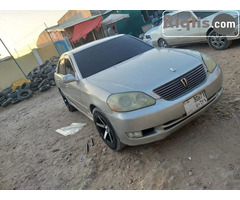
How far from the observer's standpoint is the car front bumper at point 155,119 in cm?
229

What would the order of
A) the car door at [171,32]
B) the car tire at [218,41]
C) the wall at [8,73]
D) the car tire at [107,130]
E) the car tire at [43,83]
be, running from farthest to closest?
1. the wall at [8,73]
2. the car tire at [43,83]
3. the car door at [171,32]
4. the car tire at [218,41]
5. the car tire at [107,130]

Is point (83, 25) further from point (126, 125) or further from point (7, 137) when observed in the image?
point (126, 125)

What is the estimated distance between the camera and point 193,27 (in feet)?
20.4

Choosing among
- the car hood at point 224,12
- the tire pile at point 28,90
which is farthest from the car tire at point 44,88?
the car hood at point 224,12

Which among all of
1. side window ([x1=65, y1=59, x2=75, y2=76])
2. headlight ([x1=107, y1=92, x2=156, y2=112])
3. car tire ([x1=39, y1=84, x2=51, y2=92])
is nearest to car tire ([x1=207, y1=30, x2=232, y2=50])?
side window ([x1=65, y1=59, x2=75, y2=76])

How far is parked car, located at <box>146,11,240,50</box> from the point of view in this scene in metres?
5.64

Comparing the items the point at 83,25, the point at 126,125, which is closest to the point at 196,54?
the point at 126,125

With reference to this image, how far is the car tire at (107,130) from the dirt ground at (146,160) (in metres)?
0.19

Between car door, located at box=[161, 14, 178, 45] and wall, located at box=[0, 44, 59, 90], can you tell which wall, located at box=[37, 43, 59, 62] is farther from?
car door, located at box=[161, 14, 178, 45]

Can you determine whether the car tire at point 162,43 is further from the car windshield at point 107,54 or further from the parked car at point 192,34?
the car windshield at point 107,54

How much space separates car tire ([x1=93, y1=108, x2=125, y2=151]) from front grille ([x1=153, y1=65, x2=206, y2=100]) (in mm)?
793

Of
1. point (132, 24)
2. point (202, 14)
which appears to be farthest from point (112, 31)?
point (202, 14)

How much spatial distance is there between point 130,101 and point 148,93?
0.24 m

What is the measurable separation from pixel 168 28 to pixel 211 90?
537 centimetres
